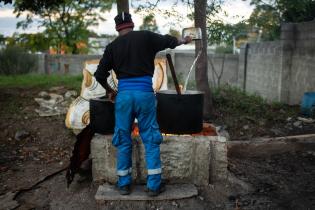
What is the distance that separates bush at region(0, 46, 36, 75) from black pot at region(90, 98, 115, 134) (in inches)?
450

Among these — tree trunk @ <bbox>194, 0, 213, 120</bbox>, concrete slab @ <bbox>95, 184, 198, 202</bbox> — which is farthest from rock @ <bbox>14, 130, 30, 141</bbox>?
tree trunk @ <bbox>194, 0, 213, 120</bbox>

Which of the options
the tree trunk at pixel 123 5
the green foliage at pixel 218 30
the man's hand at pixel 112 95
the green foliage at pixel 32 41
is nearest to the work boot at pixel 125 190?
the man's hand at pixel 112 95

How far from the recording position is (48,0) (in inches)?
388

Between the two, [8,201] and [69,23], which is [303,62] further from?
[69,23]

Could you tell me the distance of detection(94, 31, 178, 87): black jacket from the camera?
4895 mm

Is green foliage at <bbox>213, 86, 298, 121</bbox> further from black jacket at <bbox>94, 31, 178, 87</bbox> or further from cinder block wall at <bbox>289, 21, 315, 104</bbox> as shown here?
black jacket at <bbox>94, 31, 178, 87</bbox>

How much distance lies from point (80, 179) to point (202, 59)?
420 centimetres

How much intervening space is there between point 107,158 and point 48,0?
570cm

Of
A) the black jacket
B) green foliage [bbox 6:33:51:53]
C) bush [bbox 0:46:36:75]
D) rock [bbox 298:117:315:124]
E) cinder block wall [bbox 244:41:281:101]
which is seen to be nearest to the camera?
the black jacket

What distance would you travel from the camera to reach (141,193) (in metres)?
5.11

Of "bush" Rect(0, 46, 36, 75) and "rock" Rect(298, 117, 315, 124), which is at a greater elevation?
"bush" Rect(0, 46, 36, 75)

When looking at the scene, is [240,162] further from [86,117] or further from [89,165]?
[86,117]

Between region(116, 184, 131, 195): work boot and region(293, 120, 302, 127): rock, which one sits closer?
region(116, 184, 131, 195): work boot

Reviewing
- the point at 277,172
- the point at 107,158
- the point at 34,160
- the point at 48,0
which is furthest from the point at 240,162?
the point at 48,0
